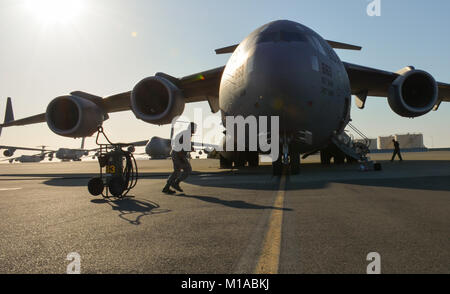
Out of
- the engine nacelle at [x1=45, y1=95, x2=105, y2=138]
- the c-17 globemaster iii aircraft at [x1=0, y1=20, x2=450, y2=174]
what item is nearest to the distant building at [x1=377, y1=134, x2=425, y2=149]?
the c-17 globemaster iii aircraft at [x1=0, y1=20, x2=450, y2=174]

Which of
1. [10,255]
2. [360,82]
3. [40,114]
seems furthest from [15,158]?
[10,255]

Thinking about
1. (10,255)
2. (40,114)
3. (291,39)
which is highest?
(291,39)

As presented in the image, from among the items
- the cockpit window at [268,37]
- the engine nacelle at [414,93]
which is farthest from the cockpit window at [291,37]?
the engine nacelle at [414,93]

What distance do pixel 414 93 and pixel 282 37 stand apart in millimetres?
8158

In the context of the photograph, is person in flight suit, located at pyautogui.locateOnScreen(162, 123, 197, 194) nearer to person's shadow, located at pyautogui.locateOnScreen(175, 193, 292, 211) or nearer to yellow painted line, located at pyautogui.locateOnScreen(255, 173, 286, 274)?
person's shadow, located at pyautogui.locateOnScreen(175, 193, 292, 211)

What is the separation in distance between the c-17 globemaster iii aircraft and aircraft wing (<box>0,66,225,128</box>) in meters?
0.06

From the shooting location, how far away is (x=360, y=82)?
15.4m

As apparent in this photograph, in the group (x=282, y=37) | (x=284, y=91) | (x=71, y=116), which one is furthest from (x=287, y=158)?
(x=71, y=116)

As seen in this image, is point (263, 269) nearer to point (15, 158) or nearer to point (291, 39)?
point (291, 39)

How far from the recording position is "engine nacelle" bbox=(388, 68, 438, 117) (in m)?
13.2

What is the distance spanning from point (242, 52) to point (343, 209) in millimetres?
6862

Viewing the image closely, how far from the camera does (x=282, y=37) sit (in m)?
9.47

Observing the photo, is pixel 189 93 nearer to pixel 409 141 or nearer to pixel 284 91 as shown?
pixel 284 91

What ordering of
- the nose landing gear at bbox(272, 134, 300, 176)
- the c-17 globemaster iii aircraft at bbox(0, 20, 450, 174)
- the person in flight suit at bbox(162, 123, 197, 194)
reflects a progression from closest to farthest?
the person in flight suit at bbox(162, 123, 197, 194), the c-17 globemaster iii aircraft at bbox(0, 20, 450, 174), the nose landing gear at bbox(272, 134, 300, 176)
